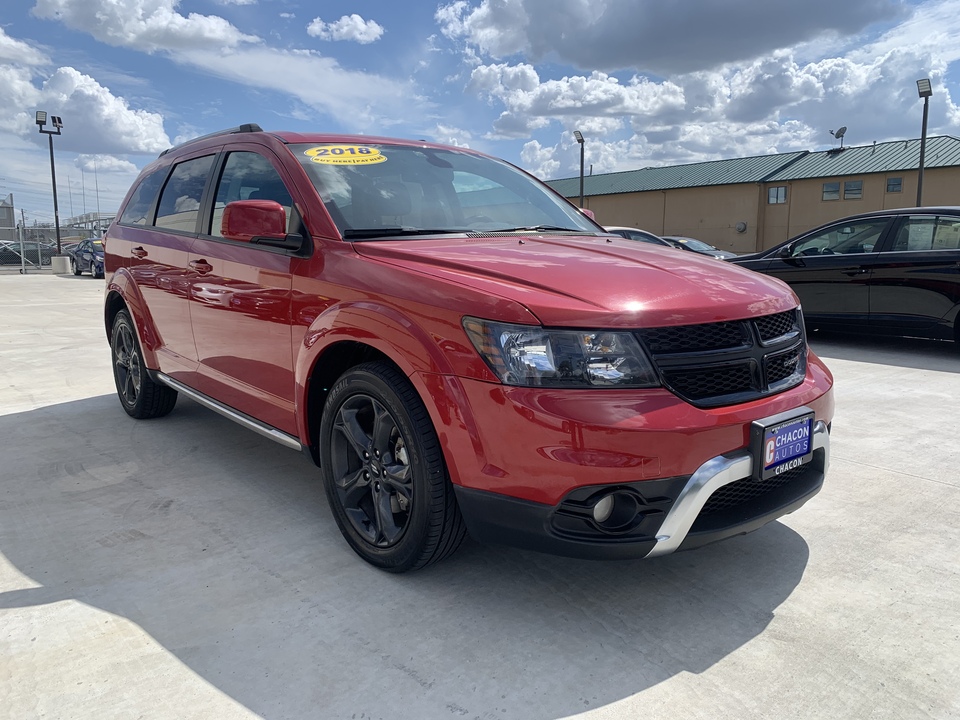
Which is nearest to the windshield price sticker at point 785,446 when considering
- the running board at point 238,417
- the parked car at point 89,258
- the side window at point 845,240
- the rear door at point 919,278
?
the running board at point 238,417

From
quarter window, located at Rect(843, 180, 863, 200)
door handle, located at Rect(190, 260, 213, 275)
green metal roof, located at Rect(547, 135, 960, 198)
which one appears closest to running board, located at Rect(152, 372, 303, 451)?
door handle, located at Rect(190, 260, 213, 275)

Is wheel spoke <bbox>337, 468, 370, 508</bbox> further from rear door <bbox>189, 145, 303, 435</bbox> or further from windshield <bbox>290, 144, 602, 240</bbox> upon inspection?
windshield <bbox>290, 144, 602, 240</bbox>

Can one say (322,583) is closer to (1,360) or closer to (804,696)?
(804,696)

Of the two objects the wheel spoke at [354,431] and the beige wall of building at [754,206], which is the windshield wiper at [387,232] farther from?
the beige wall of building at [754,206]

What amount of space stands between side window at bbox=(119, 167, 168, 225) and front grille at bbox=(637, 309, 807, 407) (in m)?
3.76

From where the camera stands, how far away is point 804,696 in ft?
6.80

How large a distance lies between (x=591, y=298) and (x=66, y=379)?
5.97 metres

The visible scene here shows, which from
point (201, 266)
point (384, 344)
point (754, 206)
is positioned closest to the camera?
point (384, 344)

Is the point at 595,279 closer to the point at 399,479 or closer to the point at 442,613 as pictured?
the point at 399,479

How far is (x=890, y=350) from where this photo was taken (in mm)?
7898

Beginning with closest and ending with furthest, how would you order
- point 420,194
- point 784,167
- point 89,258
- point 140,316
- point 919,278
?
point 420,194 < point 140,316 < point 919,278 < point 89,258 < point 784,167

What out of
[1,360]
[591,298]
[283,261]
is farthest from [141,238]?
[1,360]

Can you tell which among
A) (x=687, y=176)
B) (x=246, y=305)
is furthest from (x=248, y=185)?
(x=687, y=176)

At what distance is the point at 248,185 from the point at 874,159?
120 feet
